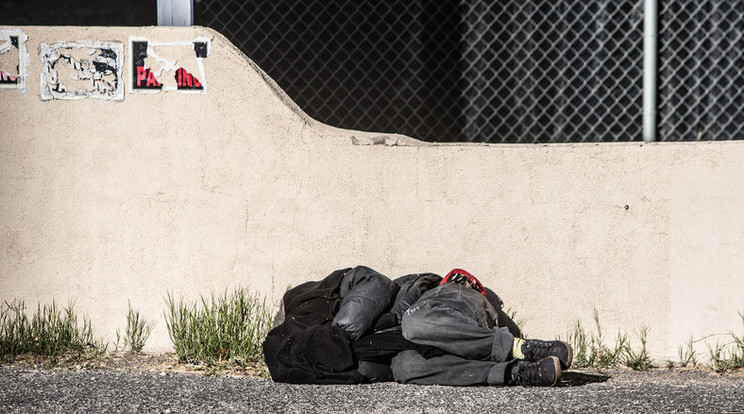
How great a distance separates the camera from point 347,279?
13.5 ft

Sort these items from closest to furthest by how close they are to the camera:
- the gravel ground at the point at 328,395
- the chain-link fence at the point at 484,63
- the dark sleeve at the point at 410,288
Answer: the gravel ground at the point at 328,395, the dark sleeve at the point at 410,288, the chain-link fence at the point at 484,63

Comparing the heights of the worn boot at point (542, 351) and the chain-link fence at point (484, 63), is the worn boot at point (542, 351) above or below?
below

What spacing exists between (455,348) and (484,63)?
368 cm

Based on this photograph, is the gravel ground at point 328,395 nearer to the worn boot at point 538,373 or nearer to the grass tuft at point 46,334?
the worn boot at point 538,373

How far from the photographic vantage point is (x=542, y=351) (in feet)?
12.3

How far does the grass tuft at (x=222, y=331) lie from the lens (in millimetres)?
4246

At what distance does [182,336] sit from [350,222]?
102 centimetres

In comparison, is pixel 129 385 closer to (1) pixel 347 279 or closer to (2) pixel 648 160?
(1) pixel 347 279

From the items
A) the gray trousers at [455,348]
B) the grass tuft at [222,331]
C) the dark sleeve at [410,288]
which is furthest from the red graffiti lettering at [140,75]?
the gray trousers at [455,348]

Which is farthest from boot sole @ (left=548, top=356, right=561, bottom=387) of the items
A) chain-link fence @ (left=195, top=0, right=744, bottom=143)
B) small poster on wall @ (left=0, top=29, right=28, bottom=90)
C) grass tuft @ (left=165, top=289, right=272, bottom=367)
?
small poster on wall @ (left=0, top=29, right=28, bottom=90)

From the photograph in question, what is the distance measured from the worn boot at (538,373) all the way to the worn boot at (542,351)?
51mm

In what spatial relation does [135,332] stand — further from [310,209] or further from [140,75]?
[140,75]

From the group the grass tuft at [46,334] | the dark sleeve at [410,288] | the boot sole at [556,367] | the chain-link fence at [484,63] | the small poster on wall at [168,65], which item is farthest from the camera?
the chain-link fence at [484,63]

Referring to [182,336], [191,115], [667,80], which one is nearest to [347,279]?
[182,336]
